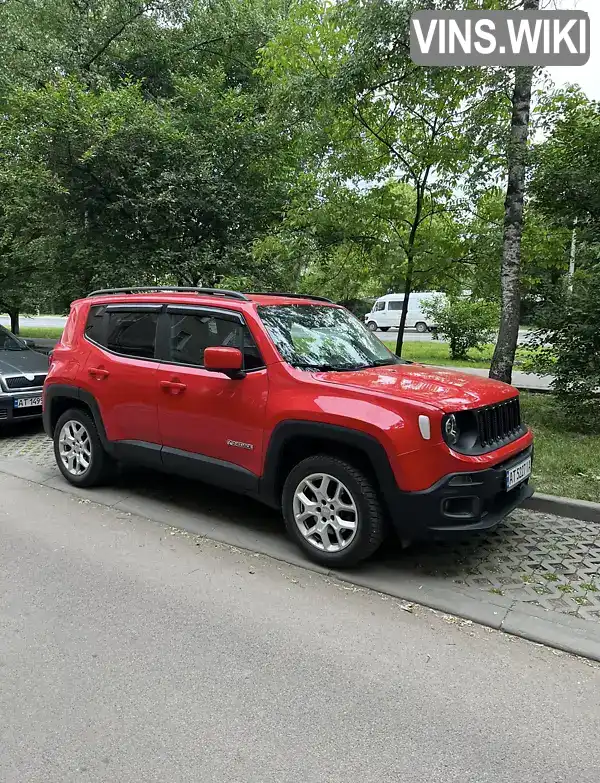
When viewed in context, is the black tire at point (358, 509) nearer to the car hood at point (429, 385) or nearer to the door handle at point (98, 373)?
the car hood at point (429, 385)

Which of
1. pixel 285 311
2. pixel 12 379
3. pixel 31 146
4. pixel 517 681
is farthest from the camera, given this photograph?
pixel 31 146

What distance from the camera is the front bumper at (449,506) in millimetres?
3557

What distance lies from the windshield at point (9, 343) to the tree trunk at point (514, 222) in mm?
7211

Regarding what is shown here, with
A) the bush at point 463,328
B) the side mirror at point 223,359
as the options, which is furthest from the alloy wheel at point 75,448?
the bush at point 463,328

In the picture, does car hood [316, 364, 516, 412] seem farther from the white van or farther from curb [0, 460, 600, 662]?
the white van

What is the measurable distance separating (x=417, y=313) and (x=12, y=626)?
1303 inches

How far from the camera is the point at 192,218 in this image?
34.6ft

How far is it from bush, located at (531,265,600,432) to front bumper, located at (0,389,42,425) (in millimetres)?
6502

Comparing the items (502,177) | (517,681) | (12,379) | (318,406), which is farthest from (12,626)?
(502,177)

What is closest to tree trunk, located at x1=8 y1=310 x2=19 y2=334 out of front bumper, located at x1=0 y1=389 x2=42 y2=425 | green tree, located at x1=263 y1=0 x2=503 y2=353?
front bumper, located at x1=0 y1=389 x2=42 y2=425

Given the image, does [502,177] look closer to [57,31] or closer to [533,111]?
[533,111]

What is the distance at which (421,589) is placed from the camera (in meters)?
3.66

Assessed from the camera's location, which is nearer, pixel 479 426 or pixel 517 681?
pixel 517 681
